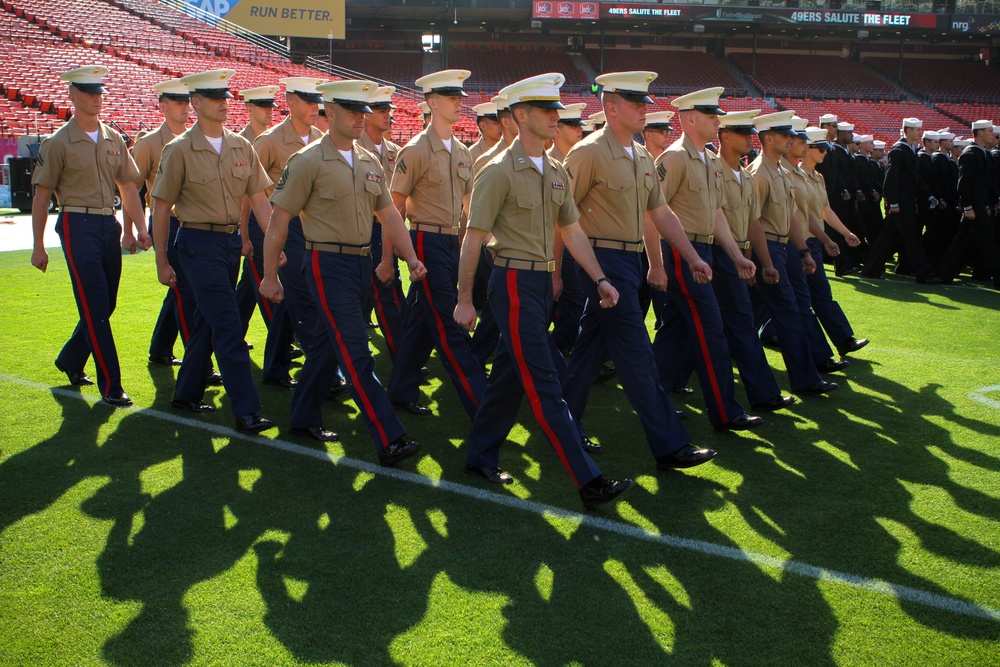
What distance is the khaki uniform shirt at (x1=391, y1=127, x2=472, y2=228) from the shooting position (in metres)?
5.70

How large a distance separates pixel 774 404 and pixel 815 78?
45.3 metres

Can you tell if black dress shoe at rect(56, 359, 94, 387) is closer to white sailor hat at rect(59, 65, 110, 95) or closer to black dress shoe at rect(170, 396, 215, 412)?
black dress shoe at rect(170, 396, 215, 412)

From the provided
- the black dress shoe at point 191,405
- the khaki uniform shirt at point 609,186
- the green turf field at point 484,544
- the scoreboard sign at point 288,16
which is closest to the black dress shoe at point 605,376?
the green turf field at point 484,544

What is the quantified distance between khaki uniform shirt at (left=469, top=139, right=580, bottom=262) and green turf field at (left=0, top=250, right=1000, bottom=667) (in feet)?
4.03

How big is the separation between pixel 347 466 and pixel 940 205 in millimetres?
9871

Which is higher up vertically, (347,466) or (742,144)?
(742,144)

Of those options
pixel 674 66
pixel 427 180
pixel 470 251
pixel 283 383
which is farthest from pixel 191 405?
pixel 674 66

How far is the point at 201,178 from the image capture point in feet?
17.3

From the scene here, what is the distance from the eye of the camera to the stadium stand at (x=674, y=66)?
44.2 meters

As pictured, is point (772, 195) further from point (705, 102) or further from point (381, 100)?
point (381, 100)

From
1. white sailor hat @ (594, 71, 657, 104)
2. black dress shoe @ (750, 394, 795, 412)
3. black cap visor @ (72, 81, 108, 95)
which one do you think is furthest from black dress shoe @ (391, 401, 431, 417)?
black cap visor @ (72, 81, 108, 95)

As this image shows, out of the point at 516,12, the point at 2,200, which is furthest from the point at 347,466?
the point at 516,12

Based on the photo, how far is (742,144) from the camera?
5758mm

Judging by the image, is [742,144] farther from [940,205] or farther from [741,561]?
[940,205]
